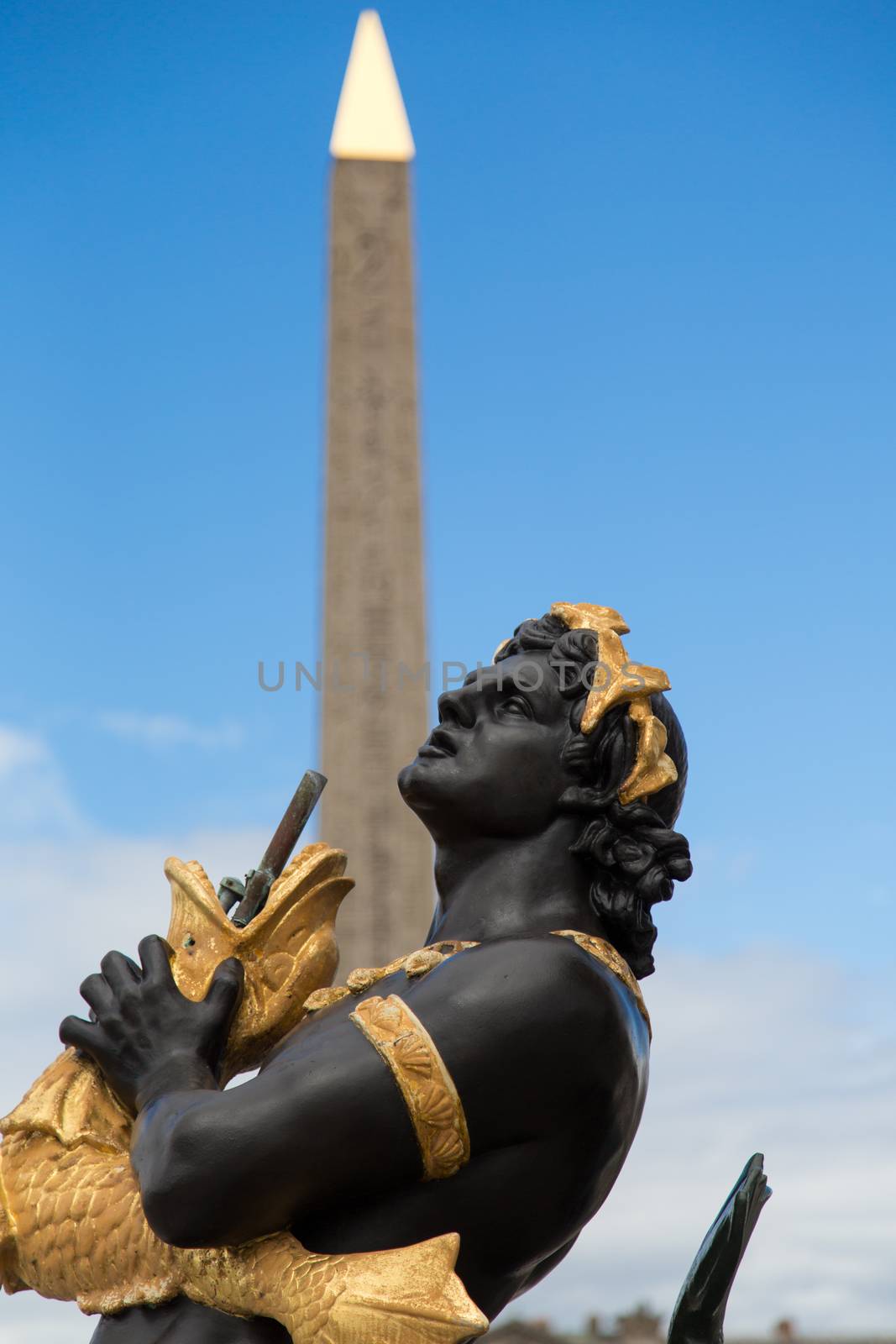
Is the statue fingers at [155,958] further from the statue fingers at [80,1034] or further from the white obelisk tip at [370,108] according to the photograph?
the white obelisk tip at [370,108]

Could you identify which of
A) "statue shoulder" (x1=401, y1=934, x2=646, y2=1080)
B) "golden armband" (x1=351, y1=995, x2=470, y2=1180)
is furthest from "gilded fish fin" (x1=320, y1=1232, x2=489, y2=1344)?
"statue shoulder" (x1=401, y1=934, x2=646, y2=1080)

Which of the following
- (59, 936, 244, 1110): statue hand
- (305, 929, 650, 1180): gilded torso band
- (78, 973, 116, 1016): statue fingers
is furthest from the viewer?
(78, 973, 116, 1016): statue fingers

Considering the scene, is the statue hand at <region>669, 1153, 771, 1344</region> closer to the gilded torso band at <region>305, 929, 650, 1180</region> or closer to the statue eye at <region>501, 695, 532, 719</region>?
the gilded torso band at <region>305, 929, 650, 1180</region>

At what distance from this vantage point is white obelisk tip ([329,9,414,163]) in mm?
18188

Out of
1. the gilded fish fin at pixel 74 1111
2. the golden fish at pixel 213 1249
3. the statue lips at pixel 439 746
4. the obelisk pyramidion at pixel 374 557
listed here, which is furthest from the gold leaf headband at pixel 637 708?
the obelisk pyramidion at pixel 374 557

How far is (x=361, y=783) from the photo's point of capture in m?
17.0

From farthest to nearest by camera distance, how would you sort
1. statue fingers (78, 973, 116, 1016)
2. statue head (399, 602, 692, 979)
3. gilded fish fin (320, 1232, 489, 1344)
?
statue head (399, 602, 692, 979) < statue fingers (78, 973, 116, 1016) < gilded fish fin (320, 1232, 489, 1344)

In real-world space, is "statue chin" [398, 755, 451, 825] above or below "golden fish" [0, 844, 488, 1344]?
above

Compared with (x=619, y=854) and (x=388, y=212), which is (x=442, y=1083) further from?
(x=388, y=212)

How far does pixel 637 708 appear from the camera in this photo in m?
3.78

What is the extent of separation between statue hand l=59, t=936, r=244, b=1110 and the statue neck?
0.41 m

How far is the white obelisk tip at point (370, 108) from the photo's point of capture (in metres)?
18.2

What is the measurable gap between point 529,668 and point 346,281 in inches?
563

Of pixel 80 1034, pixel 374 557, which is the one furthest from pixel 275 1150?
pixel 374 557
